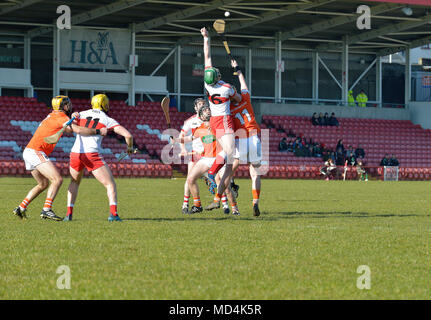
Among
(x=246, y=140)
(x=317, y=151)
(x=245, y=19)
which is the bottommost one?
(x=317, y=151)

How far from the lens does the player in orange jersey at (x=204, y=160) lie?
15.1m

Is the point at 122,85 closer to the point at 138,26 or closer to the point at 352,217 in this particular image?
the point at 138,26

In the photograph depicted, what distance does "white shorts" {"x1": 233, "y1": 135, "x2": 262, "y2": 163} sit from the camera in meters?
14.6

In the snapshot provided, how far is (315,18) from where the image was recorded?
4775 cm

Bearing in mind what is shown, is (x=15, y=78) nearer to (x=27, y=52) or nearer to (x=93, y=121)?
(x=27, y=52)

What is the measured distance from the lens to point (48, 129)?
43.2 ft

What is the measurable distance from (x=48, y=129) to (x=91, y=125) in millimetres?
950

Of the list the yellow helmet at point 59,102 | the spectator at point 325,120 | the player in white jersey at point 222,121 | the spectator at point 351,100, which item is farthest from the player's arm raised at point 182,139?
the spectator at point 351,100

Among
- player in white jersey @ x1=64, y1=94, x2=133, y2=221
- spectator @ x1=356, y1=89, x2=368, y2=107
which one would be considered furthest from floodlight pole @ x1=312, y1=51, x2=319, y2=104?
player in white jersey @ x1=64, y1=94, x2=133, y2=221

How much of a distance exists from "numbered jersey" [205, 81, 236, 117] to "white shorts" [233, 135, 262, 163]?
0.65 meters

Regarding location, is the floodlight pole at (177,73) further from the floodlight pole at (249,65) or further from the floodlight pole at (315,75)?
the floodlight pole at (315,75)

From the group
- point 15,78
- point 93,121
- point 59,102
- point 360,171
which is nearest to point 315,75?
point 360,171

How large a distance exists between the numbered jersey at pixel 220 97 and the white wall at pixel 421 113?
144ft

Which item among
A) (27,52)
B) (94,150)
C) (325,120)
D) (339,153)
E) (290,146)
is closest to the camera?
(94,150)
